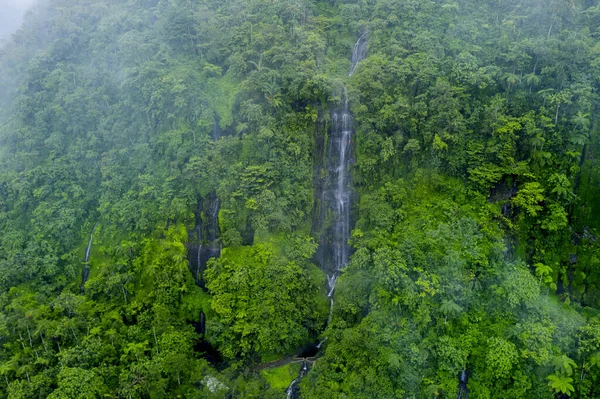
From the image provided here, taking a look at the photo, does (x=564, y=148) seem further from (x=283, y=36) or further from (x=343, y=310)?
(x=283, y=36)

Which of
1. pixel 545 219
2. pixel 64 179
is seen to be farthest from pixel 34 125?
pixel 545 219

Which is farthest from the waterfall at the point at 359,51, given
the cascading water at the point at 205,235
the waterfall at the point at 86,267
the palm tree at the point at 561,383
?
the palm tree at the point at 561,383

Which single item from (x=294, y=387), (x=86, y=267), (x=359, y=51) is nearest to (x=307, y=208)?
(x=294, y=387)

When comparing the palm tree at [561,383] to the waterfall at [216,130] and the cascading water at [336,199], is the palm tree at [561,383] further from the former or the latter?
the waterfall at [216,130]

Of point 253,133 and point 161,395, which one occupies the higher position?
point 253,133

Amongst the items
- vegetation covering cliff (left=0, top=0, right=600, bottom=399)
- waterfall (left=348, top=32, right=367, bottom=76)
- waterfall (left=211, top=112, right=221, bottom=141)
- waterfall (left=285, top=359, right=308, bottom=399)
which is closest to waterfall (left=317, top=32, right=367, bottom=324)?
vegetation covering cliff (left=0, top=0, right=600, bottom=399)

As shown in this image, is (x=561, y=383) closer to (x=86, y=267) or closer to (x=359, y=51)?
(x=359, y=51)

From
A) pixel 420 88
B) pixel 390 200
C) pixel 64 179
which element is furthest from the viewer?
pixel 64 179

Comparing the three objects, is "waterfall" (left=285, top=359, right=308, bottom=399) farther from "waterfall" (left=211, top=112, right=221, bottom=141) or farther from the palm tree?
"waterfall" (left=211, top=112, right=221, bottom=141)
